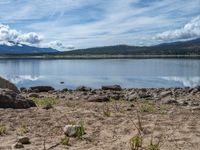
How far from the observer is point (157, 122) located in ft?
32.6

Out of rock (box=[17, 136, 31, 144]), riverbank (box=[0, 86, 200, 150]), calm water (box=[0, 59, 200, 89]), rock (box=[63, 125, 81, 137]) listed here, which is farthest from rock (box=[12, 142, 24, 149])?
calm water (box=[0, 59, 200, 89])

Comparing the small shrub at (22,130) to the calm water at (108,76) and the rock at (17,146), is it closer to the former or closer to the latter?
the rock at (17,146)

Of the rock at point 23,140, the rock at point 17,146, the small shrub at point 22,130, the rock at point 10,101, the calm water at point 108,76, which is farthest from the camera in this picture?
the calm water at point 108,76

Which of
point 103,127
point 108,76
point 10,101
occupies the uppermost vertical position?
point 10,101

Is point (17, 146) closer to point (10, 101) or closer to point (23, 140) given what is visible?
point (23, 140)

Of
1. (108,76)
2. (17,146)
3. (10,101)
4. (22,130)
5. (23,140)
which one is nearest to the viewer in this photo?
(17,146)

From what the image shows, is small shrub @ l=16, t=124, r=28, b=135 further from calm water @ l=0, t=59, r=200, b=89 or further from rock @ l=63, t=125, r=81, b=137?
calm water @ l=0, t=59, r=200, b=89

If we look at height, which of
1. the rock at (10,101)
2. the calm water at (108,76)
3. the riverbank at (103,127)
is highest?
the rock at (10,101)

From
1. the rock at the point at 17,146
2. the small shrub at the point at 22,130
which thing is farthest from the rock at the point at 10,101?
the rock at the point at 17,146

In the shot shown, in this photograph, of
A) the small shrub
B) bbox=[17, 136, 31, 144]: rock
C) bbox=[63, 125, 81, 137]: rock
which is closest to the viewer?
bbox=[17, 136, 31, 144]: rock

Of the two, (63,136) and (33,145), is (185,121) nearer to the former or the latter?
(63,136)

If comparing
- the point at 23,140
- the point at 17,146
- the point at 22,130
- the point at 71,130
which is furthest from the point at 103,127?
the point at 17,146

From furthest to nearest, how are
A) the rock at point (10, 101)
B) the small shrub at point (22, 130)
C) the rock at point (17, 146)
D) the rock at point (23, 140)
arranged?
the rock at point (10, 101)
the small shrub at point (22, 130)
the rock at point (23, 140)
the rock at point (17, 146)

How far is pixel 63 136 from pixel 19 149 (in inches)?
51.0
